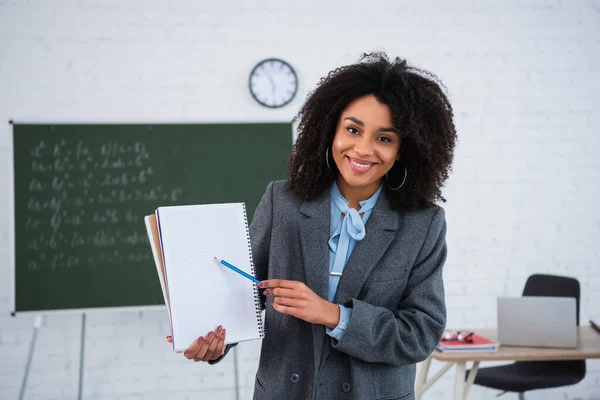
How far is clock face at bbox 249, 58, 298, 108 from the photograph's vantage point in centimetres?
362

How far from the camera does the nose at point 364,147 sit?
1299 mm

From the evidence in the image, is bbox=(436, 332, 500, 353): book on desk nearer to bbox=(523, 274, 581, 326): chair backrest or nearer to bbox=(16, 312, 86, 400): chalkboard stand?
bbox=(523, 274, 581, 326): chair backrest

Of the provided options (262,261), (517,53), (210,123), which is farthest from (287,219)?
(517,53)

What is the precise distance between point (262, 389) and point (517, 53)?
316 centimetres

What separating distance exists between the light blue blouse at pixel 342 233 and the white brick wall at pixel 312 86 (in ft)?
7.02

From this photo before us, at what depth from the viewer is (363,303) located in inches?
50.1

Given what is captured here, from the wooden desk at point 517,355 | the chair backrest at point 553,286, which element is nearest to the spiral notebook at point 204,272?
the wooden desk at point 517,355

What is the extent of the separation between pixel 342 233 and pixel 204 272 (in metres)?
0.30

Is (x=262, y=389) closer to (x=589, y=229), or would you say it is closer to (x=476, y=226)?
(x=476, y=226)

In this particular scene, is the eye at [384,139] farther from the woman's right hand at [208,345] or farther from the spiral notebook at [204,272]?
the woman's right hand at [208,345]

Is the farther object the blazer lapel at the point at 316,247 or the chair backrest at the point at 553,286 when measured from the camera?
the chair backrest at the point at 553,286

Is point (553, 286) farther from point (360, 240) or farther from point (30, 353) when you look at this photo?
point (30, 353)

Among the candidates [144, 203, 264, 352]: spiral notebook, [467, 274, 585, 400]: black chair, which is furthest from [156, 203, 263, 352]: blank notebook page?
[467, 274, 585, 400]: black chair

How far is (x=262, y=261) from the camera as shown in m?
1.44
